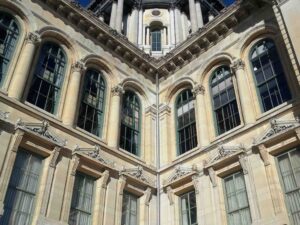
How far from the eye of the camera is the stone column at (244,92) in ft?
48.7

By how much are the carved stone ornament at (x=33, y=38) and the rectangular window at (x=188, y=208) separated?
9.24 meters

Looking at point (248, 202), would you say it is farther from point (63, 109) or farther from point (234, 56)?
point (63, 109)

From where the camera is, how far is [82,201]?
13836 mm

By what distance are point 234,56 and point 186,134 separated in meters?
4.39

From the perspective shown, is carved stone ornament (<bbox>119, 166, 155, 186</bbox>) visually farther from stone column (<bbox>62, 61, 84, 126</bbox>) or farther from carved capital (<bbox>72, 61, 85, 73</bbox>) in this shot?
carved capital (<bbox>72, 61, 85, 73</bbox>)

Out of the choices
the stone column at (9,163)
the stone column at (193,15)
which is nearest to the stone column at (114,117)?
the stone column at (9,163)

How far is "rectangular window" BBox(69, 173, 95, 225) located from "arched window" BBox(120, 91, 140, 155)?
308 cm

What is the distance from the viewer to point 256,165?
44.0 feet

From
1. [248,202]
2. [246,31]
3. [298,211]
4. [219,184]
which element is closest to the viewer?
[298,211]

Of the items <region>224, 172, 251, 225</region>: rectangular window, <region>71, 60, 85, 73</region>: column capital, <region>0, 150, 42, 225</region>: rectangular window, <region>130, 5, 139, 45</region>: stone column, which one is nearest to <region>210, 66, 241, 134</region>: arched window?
<region>224, 172, 251, 225</region>: rectangular window

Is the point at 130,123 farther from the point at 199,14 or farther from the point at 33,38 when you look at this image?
the point at 199,14

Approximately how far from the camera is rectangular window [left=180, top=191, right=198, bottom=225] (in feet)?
48.9

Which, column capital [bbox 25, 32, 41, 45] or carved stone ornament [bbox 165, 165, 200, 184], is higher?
column capital [bbox 25, 32, 41, 45]

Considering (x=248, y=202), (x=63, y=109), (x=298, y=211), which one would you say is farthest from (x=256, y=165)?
(x=63, y=109)
